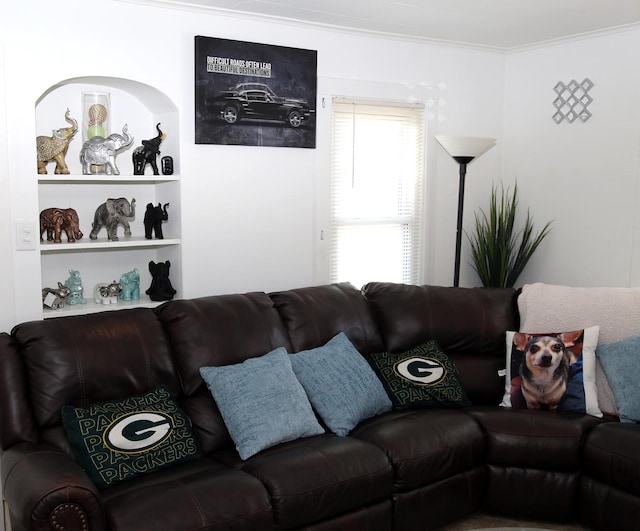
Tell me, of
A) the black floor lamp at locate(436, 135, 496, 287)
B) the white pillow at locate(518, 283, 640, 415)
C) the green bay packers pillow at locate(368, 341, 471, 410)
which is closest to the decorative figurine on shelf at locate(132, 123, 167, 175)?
the green bay packers pillow at locate(368, 341, 471, 410)

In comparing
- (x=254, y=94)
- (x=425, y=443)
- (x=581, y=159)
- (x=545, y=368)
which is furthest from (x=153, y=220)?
(x=581, y=159)

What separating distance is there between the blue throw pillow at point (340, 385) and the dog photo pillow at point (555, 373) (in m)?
0.68

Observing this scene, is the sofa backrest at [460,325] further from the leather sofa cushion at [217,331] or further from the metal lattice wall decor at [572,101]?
the metal lattice wall decor at [572,101]

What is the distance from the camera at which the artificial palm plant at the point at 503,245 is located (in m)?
4.73

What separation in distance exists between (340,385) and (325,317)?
0.44 metres

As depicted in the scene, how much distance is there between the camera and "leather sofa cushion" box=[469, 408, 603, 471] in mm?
3109

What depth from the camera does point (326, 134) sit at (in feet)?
14.1

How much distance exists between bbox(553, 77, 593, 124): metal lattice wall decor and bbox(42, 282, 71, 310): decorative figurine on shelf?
128 inches

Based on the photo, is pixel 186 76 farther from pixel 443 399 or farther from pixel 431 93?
pixel 443 399

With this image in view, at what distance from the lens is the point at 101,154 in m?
3.62

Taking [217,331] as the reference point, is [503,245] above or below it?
above

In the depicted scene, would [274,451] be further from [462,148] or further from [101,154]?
[462,148]

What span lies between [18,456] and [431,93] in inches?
132

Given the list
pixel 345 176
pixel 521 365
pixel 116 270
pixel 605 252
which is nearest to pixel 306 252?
pixel 345 176
